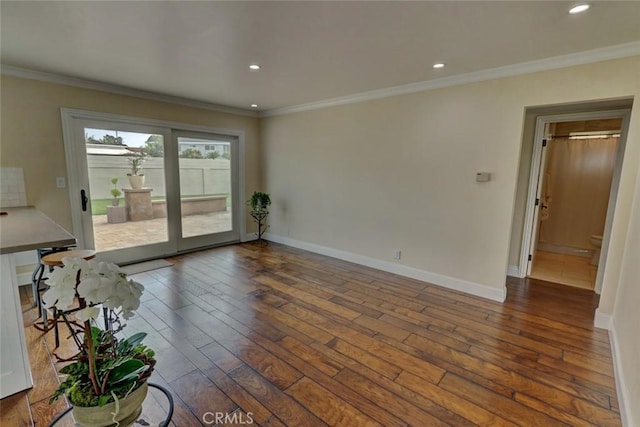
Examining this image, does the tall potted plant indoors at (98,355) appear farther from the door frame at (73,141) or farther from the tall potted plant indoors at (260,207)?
the tall potted plant indoors at (260,207)

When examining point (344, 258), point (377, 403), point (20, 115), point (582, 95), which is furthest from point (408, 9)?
point (20, 115)

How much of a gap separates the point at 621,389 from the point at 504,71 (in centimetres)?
288

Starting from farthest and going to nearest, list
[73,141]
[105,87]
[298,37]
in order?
[105,87] → [73,141] → [298,37]

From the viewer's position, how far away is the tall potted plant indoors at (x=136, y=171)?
4.38m

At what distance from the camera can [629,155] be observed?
8.71 feet

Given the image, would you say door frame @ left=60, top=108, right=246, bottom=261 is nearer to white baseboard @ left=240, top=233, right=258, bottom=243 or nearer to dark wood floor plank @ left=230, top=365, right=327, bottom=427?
white baseboard @ left=240, top=233, right=258, bottom=243

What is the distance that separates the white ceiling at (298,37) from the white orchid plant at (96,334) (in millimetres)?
1886

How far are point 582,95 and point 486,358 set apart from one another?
8.34 ft

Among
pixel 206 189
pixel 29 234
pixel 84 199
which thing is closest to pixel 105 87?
pixel 84 199

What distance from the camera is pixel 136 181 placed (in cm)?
446

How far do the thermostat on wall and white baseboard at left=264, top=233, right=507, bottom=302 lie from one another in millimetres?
1224

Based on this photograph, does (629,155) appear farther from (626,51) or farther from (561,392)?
(561,392)

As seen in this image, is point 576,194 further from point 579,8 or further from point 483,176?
point 579,8

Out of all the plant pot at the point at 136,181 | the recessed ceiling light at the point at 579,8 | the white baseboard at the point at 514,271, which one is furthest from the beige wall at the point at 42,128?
the white baseboard at the point at 514,271
